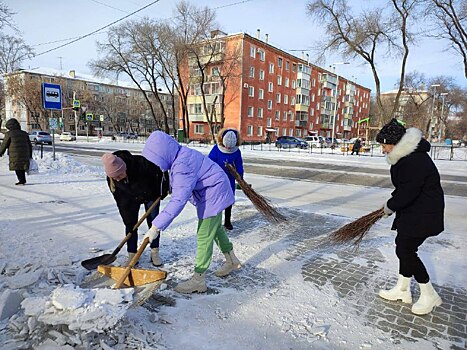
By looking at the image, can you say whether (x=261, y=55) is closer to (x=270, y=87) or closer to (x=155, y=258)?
(x=270, y=87)

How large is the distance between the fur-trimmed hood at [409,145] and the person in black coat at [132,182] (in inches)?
86.4

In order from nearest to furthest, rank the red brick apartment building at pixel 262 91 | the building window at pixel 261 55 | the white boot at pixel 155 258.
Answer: the white boot at pixel 155 258
the red brick apartment building at pixel 262 91
the building window at pixel 261 55

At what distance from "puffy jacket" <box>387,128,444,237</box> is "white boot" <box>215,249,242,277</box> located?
1722 millimetres

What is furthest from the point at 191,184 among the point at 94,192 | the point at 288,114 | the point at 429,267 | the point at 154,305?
the point at 288,114

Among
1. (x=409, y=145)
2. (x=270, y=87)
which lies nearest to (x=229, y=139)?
(x=409, y=145)

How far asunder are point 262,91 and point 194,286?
43.9m

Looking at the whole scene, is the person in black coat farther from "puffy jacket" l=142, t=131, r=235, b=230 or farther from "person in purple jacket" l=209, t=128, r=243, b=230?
"person in purple jacket" l=209, t=128, r=243, b=230

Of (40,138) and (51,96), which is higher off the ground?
(51,96)

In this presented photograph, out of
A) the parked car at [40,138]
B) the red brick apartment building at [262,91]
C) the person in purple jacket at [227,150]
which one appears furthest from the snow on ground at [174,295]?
the red brick apartment building at [262,91]

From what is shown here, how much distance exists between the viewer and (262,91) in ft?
148

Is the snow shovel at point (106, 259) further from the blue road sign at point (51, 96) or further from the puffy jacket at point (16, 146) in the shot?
the blue road sign at point (51, 96)

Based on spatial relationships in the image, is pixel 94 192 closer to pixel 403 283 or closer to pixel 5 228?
pixel 5 228

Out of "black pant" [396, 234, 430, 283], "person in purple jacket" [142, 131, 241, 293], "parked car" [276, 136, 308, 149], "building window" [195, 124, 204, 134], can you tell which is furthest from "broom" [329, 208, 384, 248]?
"building window" [195, 124, 204, 134]

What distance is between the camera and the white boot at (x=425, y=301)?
2.96m
